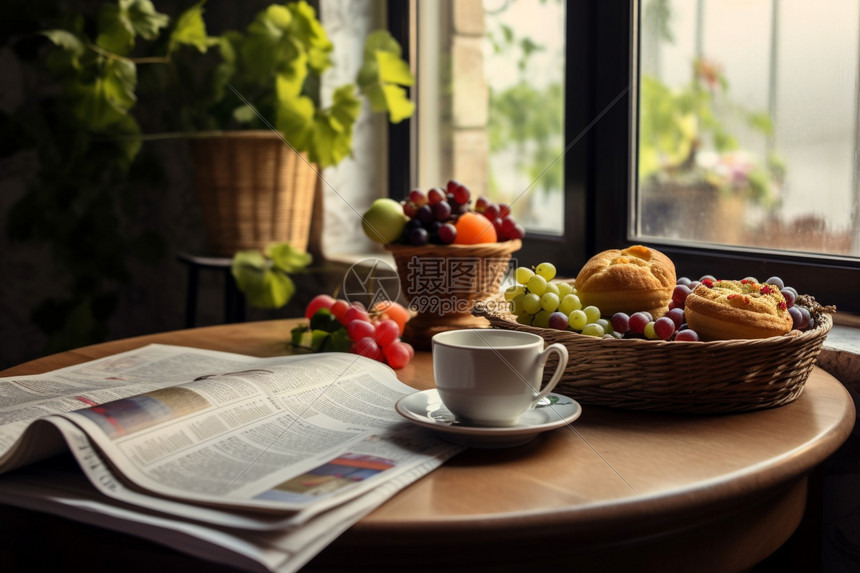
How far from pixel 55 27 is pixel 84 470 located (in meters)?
1.56

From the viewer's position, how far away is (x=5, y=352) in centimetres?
241

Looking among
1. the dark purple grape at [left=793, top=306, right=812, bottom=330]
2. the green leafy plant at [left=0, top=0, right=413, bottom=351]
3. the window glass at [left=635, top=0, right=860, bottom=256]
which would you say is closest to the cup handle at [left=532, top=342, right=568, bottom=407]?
the dark purple grape at [left=793, top=306, right=812, bottom=330]

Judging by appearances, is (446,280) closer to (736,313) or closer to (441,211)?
(441,211)

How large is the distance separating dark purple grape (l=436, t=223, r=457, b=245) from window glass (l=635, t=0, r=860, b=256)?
54cm

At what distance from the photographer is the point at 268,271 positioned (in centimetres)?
176

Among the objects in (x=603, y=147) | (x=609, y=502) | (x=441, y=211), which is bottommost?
(x=609, y=502)

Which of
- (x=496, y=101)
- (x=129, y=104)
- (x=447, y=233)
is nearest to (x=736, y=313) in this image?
(x=447, y=233)

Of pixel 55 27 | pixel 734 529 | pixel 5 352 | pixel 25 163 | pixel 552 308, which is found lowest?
pixel 5 352

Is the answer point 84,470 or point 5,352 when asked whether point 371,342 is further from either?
point 5,352

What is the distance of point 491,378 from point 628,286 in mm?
280

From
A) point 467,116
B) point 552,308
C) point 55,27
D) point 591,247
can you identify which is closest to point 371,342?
point 552,308

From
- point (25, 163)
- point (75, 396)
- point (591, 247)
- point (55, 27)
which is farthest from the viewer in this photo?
point (25, 163)

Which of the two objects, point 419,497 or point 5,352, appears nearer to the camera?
point 419,497

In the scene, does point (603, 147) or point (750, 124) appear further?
point (603, 147)
